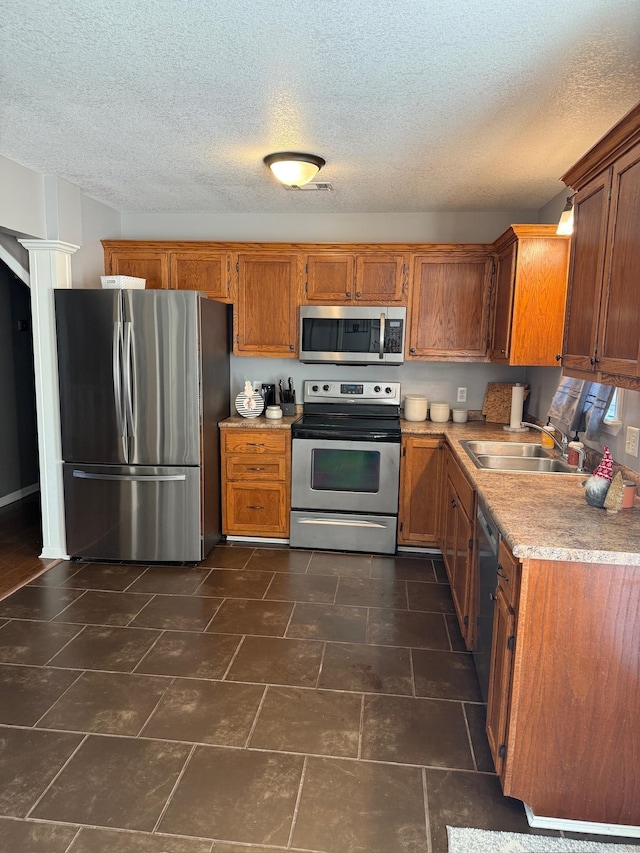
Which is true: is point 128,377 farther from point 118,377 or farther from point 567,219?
point 567,219

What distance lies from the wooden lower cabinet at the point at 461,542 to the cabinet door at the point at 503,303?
0.75 m

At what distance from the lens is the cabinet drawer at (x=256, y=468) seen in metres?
4.01

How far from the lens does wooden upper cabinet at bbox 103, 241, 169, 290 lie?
421 centimetres

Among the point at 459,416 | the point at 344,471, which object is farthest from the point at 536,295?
the point at 344,471

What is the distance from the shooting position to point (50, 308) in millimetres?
3631

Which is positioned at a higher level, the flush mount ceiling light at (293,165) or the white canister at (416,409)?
the flush mount ceiling light at (293,165)

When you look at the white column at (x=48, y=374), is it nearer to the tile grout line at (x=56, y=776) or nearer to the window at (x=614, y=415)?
the tile grout line at (x=56, y=776)

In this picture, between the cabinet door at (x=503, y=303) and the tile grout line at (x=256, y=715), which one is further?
the cabinet door at (x=503, y=303)

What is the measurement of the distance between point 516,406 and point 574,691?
2.31 meters

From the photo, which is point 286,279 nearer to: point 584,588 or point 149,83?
point 149,83

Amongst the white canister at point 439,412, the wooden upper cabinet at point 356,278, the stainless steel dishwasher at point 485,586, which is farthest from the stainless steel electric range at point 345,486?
the stainless steel dishwasher at point 485,586

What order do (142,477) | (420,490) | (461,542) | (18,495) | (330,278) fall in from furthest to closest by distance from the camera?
(18,495) < (330,278) < (420,490) < (142,477) < (461,542)

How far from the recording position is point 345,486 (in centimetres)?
396

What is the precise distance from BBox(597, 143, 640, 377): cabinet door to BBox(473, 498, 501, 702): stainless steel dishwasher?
0.68 meters
